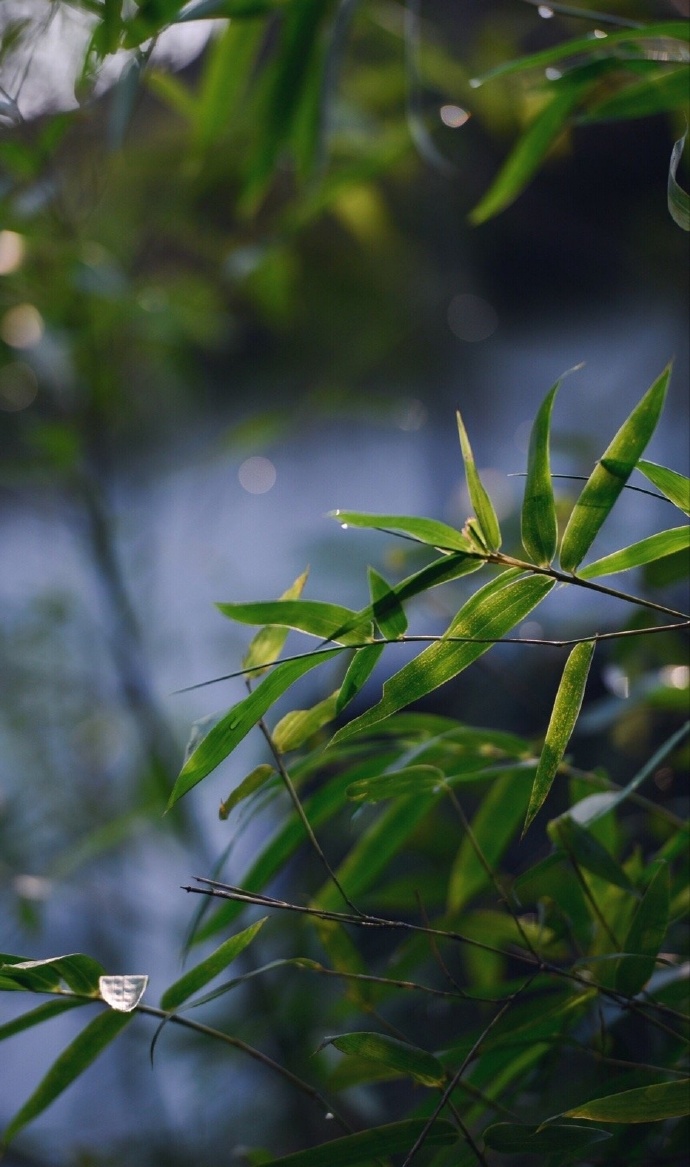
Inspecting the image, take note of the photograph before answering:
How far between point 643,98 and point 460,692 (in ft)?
2.35

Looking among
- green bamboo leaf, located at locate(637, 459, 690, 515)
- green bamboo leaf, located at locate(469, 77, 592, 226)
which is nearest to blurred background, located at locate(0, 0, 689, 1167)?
green bamboo leaf, located at locate(469, 77, 592, 226)

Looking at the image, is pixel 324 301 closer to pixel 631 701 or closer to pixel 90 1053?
pixel 631 701

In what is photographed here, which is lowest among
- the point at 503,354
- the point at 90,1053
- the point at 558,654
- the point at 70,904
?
the point at 70,904

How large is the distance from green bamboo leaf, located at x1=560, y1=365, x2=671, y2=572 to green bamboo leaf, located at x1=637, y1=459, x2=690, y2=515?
0.01 metres

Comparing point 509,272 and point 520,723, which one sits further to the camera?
point 509,272

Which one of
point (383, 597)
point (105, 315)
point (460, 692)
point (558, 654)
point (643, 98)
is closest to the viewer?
point (383, 597)

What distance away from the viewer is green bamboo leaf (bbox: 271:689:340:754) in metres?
0.26

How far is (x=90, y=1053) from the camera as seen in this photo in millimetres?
280

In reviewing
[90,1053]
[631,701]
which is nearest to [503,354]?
[631,701]

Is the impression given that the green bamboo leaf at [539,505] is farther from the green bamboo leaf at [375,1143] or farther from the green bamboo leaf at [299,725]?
the green bamboo leaf at [375,1143]

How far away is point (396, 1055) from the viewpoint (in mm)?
258

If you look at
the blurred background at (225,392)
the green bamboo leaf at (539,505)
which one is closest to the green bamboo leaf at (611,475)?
Result: the green bamboo leaf at (539,505)

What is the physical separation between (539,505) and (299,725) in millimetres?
102

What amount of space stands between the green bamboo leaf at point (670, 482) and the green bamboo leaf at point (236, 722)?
0.10 metres
